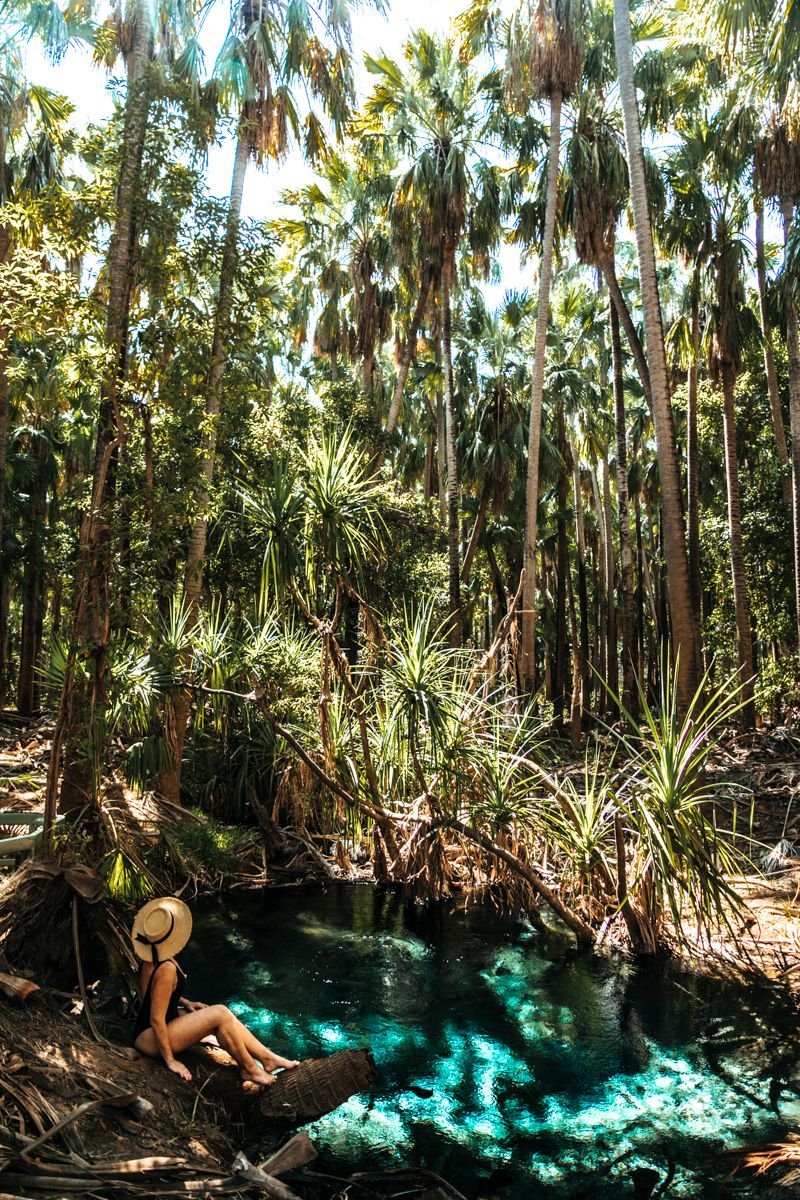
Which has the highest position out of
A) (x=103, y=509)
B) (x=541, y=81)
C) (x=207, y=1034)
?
(x=541, y=81)

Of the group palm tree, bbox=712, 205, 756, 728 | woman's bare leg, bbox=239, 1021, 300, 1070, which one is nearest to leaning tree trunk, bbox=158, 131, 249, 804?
woman's bare leg, bbox=239, 1021, 300, 1070

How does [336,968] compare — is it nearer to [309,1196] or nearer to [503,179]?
[309,1196]

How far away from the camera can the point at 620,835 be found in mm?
8805

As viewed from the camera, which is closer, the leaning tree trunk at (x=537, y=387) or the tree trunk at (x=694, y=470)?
the leaning tree trunk at (x=537, y=387)

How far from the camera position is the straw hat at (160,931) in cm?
575

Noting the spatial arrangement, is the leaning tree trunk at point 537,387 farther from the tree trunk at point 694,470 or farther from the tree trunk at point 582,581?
the tree trunk at point 582,581

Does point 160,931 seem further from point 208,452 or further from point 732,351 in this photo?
point 732,351

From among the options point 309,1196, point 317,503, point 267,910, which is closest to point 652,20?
point 317,503

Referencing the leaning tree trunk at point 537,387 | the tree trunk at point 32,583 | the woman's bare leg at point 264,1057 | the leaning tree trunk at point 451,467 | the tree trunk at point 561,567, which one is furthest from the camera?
the tree trunk at point 561,567

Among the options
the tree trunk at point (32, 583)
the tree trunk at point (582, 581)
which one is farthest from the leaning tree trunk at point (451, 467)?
the tree trunk at point (582, 581)

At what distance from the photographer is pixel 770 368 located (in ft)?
69.4

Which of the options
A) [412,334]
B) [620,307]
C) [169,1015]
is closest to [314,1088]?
[169,1015]

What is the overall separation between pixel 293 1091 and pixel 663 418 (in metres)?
10.2

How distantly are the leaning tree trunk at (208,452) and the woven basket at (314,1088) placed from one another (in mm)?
4368
